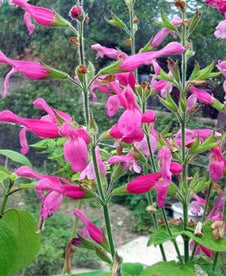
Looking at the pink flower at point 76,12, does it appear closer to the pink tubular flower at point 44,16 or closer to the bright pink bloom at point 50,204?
the pink tubular flower at point 44,16

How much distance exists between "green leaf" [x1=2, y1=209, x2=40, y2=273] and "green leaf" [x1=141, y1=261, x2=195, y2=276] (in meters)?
0.10

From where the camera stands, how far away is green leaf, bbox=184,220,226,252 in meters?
0.46

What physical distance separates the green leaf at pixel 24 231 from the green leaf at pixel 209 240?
0.43ft

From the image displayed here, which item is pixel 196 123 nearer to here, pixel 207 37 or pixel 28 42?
pixel 207 37

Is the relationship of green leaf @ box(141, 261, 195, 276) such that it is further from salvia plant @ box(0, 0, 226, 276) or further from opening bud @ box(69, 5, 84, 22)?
opening bud @ box(69, 5, 84, 22)

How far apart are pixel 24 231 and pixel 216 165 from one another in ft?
0.57

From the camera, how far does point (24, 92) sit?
6.18 feet

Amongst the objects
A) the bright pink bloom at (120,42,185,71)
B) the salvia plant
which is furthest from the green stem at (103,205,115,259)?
the bright pink bloom at (120,42,185,71)

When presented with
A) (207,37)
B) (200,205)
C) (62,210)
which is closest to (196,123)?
(207,37)

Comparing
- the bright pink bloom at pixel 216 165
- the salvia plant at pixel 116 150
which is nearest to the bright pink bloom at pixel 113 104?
the salvia plant at pixel 116 150

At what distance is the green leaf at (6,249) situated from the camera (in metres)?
0.43

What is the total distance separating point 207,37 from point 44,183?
634 millimetres

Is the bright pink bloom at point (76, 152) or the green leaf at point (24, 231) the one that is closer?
Result: the bright pink bloom at point (76, 152)

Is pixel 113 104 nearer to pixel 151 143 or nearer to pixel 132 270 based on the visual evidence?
pixel 151 143
